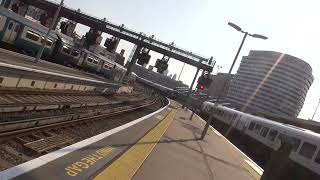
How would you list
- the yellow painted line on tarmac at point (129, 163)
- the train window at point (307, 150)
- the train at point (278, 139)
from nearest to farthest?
the yellow painted line on tarmac at point (129, 163)
the train at point (278, 139)
the train window at point (307, 150)

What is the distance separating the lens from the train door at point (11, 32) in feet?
107

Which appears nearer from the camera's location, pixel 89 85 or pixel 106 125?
pixel 106 125

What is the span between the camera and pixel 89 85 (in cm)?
3538

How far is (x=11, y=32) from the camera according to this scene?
3338 cm

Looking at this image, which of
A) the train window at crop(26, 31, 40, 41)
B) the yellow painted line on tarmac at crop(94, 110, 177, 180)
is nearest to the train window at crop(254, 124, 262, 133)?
the train window at crop(26, 31, 40, 41)

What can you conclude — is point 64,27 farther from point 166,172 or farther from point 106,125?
point 166,172

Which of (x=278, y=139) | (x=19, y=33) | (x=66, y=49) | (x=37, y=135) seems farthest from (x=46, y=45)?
(x=37, y=135)

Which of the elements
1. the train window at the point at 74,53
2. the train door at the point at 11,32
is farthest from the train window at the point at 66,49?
the train door at the point at 11,32

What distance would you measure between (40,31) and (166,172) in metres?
29.9

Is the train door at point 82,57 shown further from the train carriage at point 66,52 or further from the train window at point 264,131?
the train window at point 264,131

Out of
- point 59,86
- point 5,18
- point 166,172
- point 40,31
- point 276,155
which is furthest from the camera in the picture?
point 40,31

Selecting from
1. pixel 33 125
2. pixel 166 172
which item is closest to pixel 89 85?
pixel 33 125

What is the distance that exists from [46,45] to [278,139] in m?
25.5

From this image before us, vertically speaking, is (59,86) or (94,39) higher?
(94,39)
